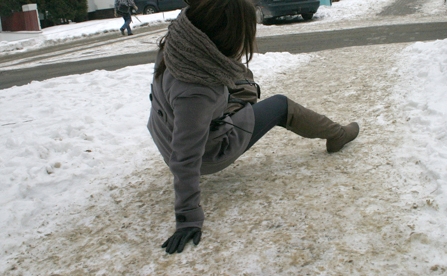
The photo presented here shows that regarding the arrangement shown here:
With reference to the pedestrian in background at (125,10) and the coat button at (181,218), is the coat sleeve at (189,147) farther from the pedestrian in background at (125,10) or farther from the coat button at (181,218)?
the pedestrian in background at (125,10)

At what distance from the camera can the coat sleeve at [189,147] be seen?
2.14 meters

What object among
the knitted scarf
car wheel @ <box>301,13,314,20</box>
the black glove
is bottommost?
the black glove

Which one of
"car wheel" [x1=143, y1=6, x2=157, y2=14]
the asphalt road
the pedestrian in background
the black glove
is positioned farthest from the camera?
"car wheel" [x1=143, y1=6, x2=157, y2=14]

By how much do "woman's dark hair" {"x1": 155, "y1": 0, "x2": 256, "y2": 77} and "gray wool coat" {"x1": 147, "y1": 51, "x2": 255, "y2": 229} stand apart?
0.76 ft

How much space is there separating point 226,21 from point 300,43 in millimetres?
7634

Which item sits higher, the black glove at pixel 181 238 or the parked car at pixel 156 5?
the parked car at pixel 156 5

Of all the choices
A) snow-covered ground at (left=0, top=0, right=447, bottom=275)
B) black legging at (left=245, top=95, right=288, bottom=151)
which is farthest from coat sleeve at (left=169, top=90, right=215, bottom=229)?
black legging at (left=245, top=95, right=288, bottom=151)

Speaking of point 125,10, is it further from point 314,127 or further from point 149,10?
point 314,127

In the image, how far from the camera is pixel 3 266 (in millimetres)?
2336

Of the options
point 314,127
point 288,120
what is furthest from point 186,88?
point 314,127

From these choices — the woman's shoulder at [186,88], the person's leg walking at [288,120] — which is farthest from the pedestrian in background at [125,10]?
the woman's shoulder at [186,88]

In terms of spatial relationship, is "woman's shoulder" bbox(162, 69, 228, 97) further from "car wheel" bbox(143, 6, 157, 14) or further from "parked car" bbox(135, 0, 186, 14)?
"car wheel" bbox(143, 6, 157, 14)

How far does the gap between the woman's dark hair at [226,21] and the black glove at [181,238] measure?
2.97 feet

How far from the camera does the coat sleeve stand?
214cm
